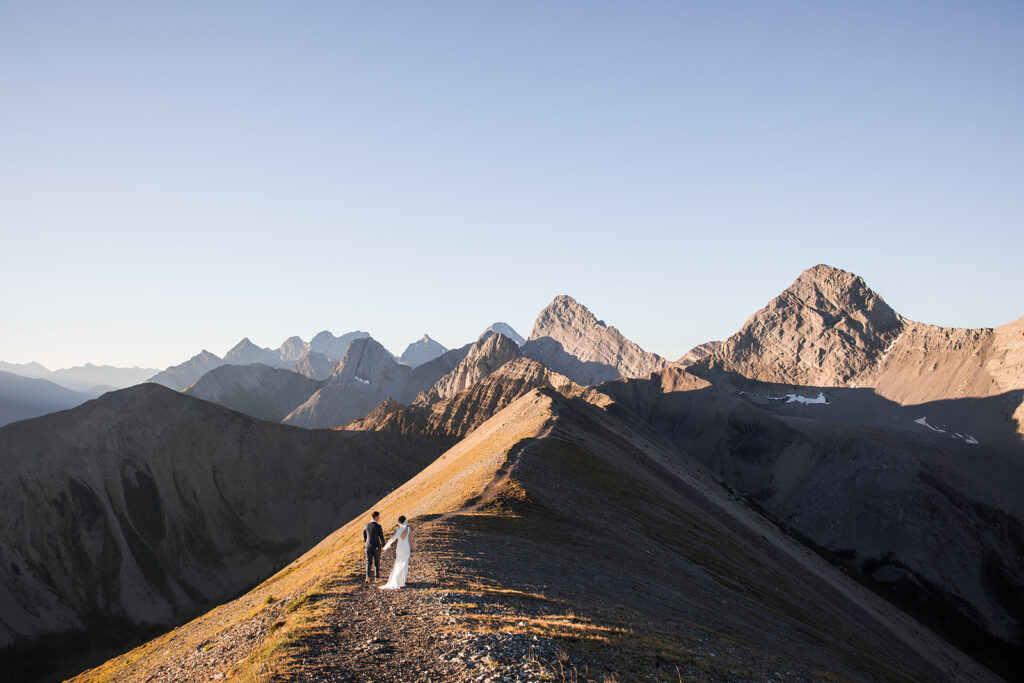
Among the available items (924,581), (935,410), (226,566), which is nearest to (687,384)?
(935,410)

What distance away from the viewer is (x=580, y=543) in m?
32.5

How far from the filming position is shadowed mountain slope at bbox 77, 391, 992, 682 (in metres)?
15.0

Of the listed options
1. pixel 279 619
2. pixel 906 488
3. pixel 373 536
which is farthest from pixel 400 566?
pixel 906 488

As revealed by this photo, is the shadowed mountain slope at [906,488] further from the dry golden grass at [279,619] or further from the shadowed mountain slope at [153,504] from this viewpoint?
the dry golden grass at [279,619]

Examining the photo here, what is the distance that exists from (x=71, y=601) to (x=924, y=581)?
131 m

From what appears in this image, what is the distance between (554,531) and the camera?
33.3m

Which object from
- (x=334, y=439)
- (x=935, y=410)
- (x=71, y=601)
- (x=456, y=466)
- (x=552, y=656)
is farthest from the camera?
(x=935, y=410)

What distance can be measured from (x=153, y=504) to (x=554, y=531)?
96221 millimetres

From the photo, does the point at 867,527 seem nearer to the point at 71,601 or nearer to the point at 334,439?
the point at 334,439

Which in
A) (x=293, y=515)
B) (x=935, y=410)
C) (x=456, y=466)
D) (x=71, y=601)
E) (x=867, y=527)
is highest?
(x=935, y=410)

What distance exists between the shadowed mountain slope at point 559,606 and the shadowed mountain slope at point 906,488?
40627 millimetres

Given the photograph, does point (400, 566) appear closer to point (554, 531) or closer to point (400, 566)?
point (400, 566)

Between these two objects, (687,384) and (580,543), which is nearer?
(580,543)

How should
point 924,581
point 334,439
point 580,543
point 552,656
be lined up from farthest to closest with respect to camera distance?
point 334,439 < point 924,581 < point 580,543 < point 552,656
